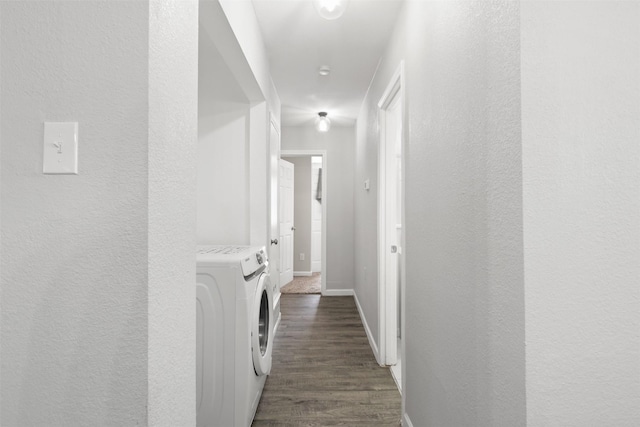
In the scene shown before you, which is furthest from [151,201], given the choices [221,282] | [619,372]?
[619,372]

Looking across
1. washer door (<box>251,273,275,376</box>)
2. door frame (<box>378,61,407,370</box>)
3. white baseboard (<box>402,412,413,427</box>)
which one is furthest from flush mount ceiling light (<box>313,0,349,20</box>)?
white baseboard (<box>402,412,413,427</box>)

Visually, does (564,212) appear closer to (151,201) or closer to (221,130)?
(151,201)

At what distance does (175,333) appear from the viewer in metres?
Result: 0.95

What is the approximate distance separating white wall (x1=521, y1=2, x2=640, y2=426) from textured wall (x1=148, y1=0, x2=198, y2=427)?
0.89 metres

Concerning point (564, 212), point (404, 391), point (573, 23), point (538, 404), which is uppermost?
point (573, 23)

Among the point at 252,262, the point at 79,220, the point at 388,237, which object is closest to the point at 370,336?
the point at 388,237

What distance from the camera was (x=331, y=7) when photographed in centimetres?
176

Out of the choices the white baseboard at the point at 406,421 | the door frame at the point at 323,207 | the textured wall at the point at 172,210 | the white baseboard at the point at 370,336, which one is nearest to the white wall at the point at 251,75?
the textured wall at the point at 172,210

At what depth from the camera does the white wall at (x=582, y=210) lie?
0.80 m

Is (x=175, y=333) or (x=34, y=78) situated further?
(x=175, y=333)

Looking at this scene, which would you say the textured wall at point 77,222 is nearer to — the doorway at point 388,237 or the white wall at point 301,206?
the doorway at point 388,237

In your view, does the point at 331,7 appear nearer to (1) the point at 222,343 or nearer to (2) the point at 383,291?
(1) the point at 222,343

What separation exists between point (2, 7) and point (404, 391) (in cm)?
222

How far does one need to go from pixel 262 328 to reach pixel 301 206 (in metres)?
4.21
